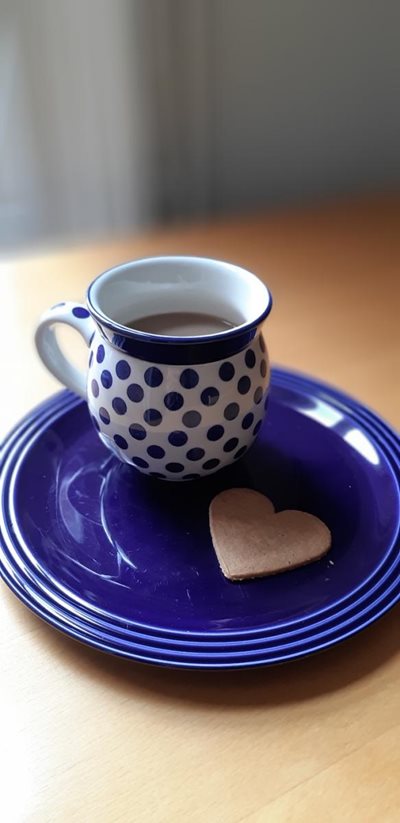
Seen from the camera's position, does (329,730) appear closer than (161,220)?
Yes

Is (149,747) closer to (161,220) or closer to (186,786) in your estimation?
(186,786)

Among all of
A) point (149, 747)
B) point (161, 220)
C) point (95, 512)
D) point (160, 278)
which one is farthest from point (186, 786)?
point (161, 220)

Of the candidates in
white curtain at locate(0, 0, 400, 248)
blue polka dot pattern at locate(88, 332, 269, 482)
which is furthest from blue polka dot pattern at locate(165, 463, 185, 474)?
white curtain at locate(0, 0, 400, 248)

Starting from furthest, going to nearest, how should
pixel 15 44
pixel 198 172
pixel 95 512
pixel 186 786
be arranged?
pixel 198 172 < pixel 15 44 < pixel 95 512 < pixel 186 786

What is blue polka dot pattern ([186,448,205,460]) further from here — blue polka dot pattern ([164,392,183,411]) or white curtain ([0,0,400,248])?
white curtain ([0,0,400,248])

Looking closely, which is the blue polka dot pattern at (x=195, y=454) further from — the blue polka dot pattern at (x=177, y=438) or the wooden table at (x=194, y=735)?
the wooden table at (x=194, y=735)

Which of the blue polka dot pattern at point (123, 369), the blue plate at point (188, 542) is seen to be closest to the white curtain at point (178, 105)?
the blue plate at point (188, 542)

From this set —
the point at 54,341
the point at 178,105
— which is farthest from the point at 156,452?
the point at 178,105

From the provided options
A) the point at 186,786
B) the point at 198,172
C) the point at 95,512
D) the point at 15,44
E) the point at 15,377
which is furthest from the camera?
the point at 198,172
